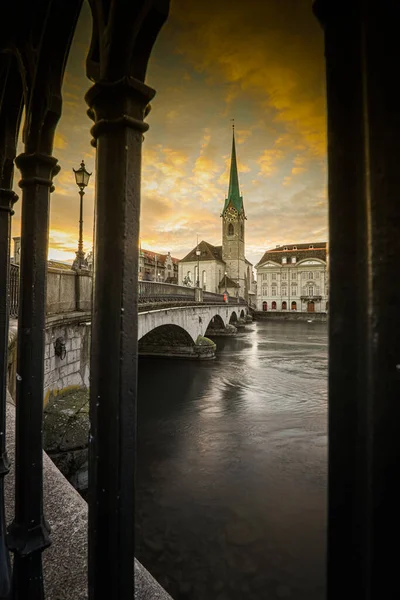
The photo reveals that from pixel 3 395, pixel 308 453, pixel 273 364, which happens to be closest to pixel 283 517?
pixel 308 453

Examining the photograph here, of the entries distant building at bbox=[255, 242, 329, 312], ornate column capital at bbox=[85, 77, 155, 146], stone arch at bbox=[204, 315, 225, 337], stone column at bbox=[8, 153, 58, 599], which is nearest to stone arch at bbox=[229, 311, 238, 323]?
stone arch at bbox=[204, 315, 225, 337]

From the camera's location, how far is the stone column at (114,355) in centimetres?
126

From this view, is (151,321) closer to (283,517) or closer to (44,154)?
(283,517)

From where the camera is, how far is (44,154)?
6.31ft

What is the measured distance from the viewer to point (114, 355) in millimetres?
1280

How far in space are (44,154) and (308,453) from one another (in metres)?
9.00

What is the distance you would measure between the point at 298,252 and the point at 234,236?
14.2m

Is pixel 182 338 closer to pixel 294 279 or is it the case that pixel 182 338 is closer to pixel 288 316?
pixel 288 316

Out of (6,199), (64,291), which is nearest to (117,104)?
(6,199)

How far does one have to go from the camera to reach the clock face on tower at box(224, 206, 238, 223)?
214 feet

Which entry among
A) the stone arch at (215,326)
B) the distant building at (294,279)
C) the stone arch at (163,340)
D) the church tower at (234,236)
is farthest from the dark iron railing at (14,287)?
the distant building at (294,279)

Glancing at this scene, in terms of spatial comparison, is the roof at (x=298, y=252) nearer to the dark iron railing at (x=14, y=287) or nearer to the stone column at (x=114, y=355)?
the dark iron railing at (x=14, y=287)

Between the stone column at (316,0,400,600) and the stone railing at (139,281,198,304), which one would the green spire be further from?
the stone column at (316,0,400,600)

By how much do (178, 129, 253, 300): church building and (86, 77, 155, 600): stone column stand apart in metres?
59.1
